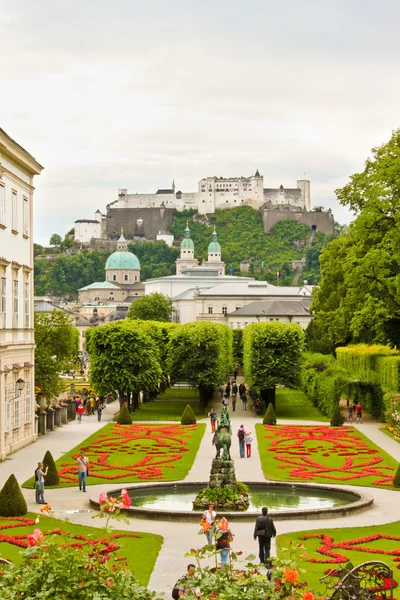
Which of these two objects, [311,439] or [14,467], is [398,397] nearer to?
[311,439]

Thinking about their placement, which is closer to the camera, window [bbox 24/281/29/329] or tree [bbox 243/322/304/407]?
window [bbox 24/281/29/329]

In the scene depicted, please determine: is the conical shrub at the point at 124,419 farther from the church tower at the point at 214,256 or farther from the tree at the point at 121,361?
the church tower at the point at 214,256

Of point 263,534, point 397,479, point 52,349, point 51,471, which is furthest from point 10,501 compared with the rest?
point 52,349

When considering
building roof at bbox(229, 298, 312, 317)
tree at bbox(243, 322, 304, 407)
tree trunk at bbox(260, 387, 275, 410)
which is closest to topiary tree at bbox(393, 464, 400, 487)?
tree at bbox(243, 322, 304, 407)

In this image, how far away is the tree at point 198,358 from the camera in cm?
6353

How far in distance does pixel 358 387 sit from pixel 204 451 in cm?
1690

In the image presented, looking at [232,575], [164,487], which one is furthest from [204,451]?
[232,575]

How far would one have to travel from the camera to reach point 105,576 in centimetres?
1202

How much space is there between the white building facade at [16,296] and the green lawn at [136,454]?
2.45m

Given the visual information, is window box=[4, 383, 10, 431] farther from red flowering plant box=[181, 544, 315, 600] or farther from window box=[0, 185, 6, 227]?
red flowering plant box=[181, 544, 315, 600]

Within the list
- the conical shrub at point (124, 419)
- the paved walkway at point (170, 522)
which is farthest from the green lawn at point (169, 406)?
the paved walkway at point (170, 522)

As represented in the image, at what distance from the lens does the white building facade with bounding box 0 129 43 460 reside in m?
37.4

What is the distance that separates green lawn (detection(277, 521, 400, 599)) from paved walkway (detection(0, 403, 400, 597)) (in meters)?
0.68

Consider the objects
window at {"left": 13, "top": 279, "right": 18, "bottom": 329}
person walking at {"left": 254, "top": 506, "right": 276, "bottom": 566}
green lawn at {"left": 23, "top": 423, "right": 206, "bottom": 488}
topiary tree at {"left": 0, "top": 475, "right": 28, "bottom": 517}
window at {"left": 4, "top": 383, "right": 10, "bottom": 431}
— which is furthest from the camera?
window at {"left": 13, "top": 279, "right": 18, "bottom": 329}
